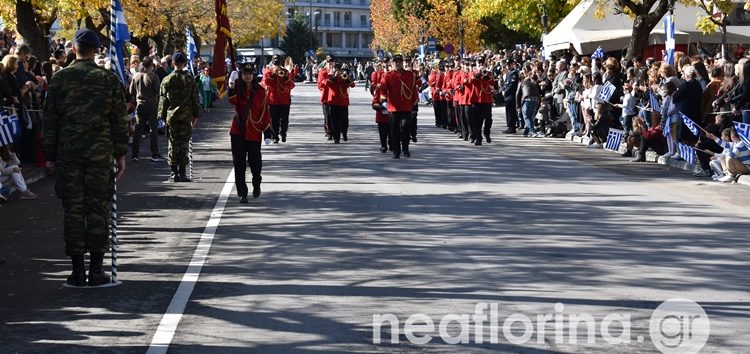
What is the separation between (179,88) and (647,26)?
16.7 meters

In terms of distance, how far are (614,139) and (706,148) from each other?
226 inches

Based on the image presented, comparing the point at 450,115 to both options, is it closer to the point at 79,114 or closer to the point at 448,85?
the point at 448,85

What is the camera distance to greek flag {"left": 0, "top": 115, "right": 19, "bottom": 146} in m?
17.5

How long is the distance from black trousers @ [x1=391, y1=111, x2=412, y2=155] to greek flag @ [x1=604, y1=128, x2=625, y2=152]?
4.75 metres

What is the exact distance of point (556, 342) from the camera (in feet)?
25.3

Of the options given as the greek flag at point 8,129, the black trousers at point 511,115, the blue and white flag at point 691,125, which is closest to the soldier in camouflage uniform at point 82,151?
the greek flag at point 8,129

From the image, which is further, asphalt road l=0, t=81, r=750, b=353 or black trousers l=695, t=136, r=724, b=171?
black trousers l=695, t=136, r=724, b=171

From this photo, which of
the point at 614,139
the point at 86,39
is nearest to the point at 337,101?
the point at 614,139

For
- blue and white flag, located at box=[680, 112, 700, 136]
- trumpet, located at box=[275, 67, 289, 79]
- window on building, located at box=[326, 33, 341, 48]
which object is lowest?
window on building, located at box=[326, 33, 341, 48]

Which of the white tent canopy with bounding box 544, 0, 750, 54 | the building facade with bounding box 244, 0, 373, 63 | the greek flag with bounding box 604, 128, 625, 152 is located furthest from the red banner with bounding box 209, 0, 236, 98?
the building facade with bounding box 244, 0, 373, 63

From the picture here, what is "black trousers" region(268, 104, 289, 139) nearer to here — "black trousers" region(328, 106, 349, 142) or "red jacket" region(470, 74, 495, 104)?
"black trousers" region(328, 106, 349, 142)

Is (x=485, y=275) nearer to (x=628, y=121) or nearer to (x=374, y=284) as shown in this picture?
(x=374, y=284)

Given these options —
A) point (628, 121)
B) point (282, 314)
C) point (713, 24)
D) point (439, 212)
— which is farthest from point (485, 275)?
point (713, 24)

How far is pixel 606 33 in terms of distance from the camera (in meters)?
38.1
